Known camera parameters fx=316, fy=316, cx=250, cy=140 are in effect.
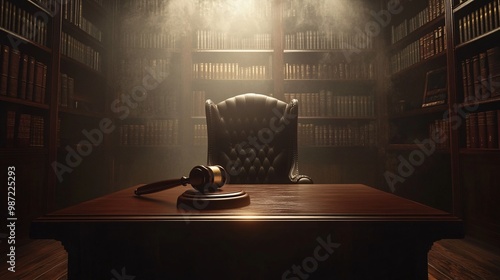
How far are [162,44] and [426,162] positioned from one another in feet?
9.47

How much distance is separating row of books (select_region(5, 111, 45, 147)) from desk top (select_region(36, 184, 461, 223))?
1.58m

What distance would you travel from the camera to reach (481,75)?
2240 mm

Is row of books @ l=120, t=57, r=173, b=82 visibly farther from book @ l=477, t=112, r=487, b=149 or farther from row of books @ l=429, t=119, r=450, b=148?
book @ l=477, t=112, r=487, b=149

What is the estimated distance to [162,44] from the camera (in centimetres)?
344

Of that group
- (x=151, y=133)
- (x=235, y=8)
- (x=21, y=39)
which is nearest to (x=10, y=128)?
(x=21, y=39)

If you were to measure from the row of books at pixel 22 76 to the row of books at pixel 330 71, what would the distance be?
224cm

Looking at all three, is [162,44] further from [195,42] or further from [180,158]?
[180,158]

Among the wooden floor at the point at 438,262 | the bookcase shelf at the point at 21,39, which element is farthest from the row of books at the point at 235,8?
the wooden floor at the point at 438,262

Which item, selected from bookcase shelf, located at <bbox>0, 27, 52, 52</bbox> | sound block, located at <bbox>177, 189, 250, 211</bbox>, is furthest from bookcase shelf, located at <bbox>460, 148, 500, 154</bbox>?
bookcase shelf, located at <bbox>0, 27, 52, 52</bbox>

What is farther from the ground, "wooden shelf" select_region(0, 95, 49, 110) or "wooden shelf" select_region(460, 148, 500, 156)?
"wooden shelf" select_region(0, 95, 49, 110)

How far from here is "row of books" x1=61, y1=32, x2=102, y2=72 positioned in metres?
2.72

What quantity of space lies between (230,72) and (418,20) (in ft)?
6.21

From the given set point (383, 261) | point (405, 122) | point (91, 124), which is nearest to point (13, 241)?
point (91, 124)

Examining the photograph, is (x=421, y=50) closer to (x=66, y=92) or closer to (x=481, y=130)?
(x=481, y=130)
